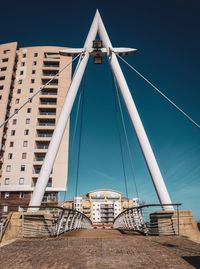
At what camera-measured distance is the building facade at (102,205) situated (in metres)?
80.6

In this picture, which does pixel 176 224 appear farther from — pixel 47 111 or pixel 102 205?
pixel 102 205

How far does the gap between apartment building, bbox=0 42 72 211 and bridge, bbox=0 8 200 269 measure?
88.3ft

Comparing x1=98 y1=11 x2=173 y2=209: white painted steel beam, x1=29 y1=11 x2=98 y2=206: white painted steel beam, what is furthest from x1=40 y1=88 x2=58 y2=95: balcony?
x1=98 y1=11 x2=173 y2=209: white painted steel beam

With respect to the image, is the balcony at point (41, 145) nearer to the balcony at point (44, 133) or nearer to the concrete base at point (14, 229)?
the balcony at point (44, 133)

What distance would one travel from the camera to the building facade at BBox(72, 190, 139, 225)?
265 feet

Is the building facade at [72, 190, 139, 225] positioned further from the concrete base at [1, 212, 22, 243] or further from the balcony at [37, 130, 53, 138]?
the concrete base at [1, 212, 22, 243]

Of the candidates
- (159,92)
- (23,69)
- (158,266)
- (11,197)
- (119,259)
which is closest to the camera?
(158,266)

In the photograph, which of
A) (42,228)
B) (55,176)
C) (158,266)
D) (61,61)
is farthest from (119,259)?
(61,61)

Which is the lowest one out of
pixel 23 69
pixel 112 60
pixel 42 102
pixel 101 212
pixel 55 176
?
pixel 101 212

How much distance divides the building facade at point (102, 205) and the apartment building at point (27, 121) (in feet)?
136

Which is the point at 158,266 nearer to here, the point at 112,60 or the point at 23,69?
the point at 112,60

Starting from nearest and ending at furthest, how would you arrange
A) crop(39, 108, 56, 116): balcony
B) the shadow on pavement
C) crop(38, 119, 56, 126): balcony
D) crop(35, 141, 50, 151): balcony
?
the shadow on pavement < crop(35, 141, 50, 151): balcony < crop(38, 119, 56, 126): balcony < crop(39, 108, 56, 116): balcony

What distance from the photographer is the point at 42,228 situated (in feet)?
27.1

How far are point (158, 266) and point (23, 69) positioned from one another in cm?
4951
